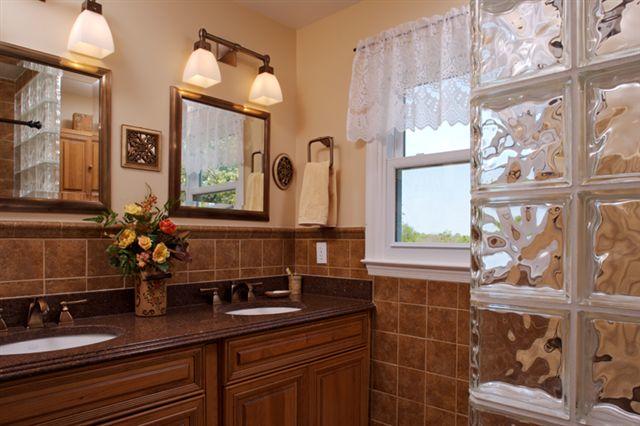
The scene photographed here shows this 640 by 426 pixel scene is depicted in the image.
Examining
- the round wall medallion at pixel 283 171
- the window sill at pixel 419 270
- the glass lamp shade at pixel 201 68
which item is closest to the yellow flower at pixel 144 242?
the glass lamp shade at pixel 201 68

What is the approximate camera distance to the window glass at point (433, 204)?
2.06 metres

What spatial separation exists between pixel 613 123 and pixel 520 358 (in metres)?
0.43

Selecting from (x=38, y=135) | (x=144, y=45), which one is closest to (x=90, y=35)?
(x=144, y=45)

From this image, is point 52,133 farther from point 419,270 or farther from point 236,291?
point 419,270

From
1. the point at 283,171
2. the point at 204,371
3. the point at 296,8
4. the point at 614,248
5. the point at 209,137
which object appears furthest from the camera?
the point at 283,171

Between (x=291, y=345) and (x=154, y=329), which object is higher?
(x=154, y=329)

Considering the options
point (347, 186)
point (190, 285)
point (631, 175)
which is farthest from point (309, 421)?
point (631, 175)

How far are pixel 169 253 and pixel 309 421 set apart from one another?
3.15 ft

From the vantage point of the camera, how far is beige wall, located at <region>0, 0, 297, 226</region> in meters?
1.73

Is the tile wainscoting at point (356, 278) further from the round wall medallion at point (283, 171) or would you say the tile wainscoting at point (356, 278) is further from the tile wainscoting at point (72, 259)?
the round wall medallion at point (283, 171)

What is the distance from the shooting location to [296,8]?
8.22 ft

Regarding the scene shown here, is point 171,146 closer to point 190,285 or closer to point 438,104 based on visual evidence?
point 190,285

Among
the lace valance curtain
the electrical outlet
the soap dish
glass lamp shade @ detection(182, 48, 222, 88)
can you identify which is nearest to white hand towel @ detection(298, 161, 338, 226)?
the electrical outlet

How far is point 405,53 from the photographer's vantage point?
2146 millimetres
